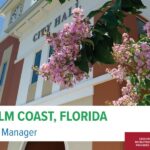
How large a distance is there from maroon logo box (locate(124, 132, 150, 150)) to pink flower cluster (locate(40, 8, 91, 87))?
1.28 m

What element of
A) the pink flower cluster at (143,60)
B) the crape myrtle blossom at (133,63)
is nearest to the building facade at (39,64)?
the crape myrtle blossom at (133,63)

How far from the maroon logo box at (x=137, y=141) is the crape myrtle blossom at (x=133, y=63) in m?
0.45

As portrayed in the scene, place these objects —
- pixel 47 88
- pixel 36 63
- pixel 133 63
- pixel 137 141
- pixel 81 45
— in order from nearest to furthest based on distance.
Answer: pixel 81 45
pixel 133 63
pixel 137 141
pixel 47 88
pixel 36 63

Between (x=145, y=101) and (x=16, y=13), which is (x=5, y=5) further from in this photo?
(x=145, y=101)

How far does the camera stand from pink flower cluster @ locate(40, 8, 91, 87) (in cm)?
232

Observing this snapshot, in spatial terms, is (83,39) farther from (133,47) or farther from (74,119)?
(74,119)

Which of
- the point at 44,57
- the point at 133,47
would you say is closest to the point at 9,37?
the point at 44,57

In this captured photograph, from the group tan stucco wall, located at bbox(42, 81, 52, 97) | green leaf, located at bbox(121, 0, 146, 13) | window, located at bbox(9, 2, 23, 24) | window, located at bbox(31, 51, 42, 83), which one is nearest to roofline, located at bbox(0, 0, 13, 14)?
window, located at bbox(9, 2, 23, 24)

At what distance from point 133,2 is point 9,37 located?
16.7m

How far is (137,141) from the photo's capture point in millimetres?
3480

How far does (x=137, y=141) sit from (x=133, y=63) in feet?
3.14


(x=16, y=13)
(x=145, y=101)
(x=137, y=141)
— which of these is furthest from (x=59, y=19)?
(x=137, y=141)

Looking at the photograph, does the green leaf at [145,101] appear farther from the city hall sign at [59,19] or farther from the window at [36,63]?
the window at [36,63]

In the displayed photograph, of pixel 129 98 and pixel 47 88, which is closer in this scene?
pixel 129 98
